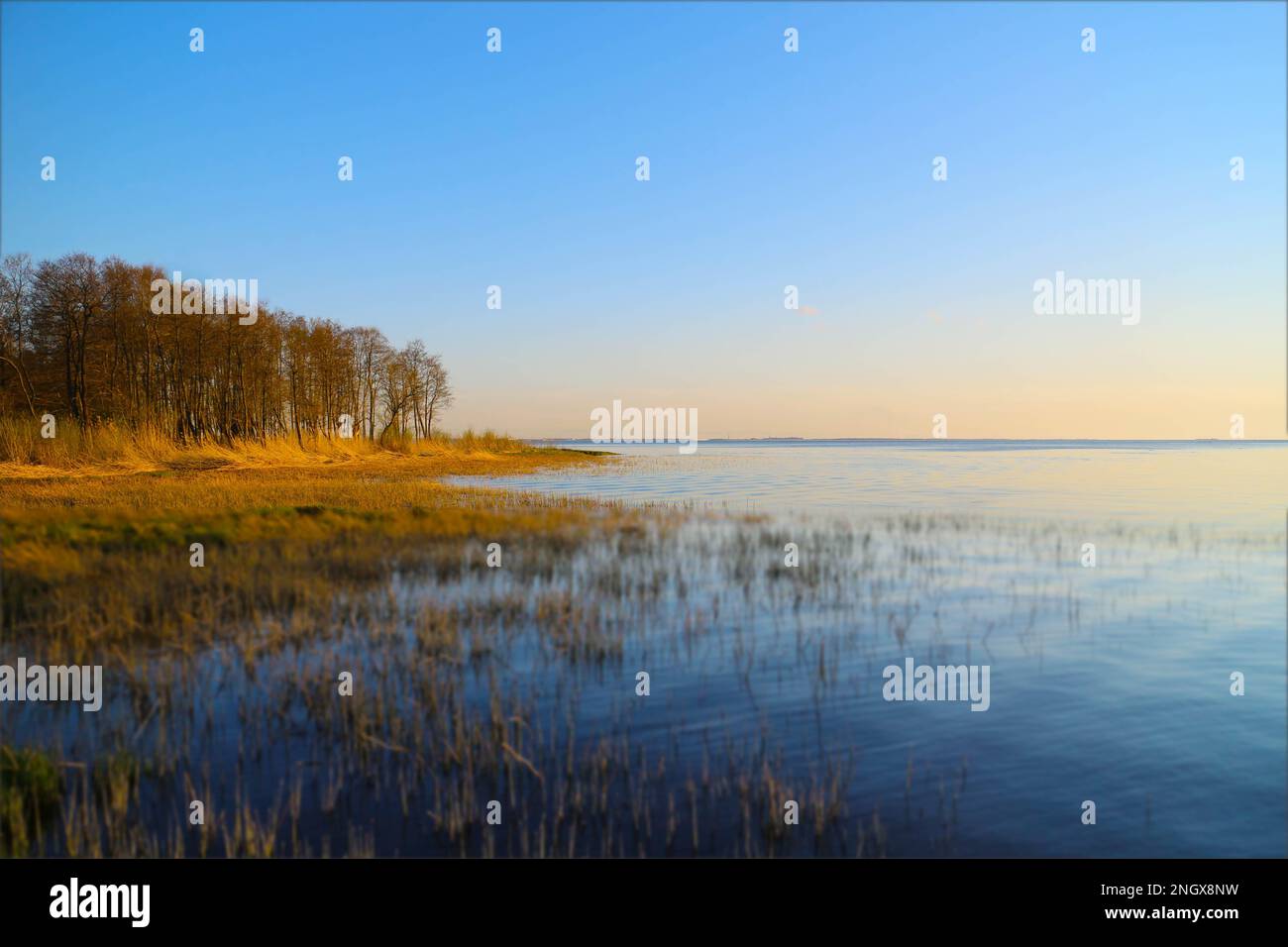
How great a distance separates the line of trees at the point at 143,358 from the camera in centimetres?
5050

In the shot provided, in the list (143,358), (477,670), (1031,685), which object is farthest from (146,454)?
(1031,685)

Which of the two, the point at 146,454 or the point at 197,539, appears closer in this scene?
the point at 197,539

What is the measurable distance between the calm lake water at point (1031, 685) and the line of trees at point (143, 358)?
154ft

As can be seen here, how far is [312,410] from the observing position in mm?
73750

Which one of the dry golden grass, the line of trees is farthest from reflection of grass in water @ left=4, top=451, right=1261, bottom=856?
the line of trees

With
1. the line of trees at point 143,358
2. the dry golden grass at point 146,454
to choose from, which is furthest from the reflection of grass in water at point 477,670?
the line of trees at point 143,358

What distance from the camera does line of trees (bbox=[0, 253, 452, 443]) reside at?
5050 centimetres

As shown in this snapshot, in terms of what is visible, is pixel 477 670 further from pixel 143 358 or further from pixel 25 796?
pixel 143 358

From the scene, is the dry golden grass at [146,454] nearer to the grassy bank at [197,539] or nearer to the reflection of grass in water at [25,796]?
the grassy bank at [197,539]

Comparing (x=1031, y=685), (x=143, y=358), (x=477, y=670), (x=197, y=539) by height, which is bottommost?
(x=1031, y=685)

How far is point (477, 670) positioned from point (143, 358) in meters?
61.1

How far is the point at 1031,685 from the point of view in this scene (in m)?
8.74

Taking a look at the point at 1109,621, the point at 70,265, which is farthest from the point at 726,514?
the point at 70,265
